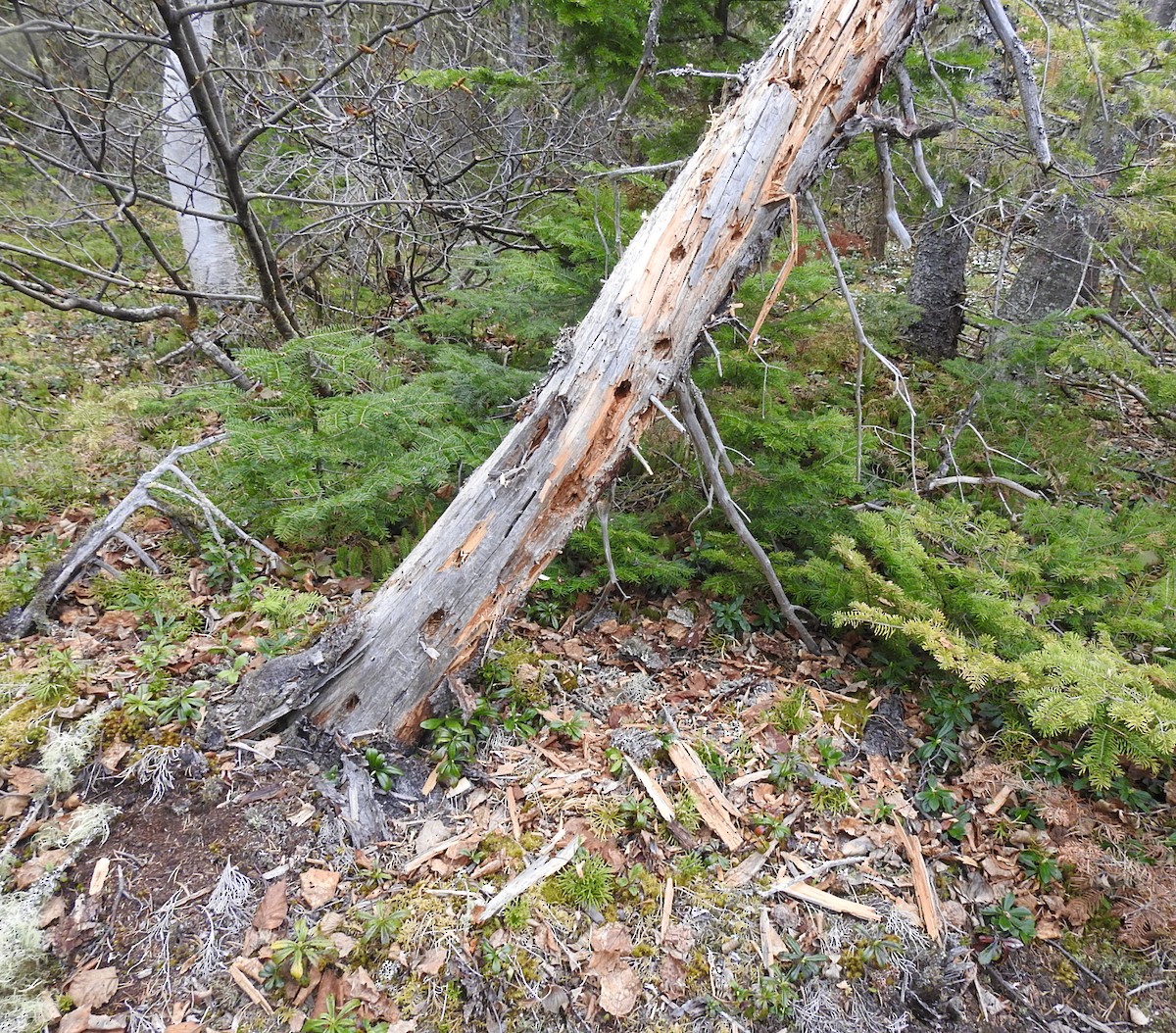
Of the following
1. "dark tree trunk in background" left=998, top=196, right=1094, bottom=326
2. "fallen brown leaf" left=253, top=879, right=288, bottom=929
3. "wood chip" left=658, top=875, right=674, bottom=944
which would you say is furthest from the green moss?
"dark tree trunk in background" left=998, top=196, right=1094, bottom=326

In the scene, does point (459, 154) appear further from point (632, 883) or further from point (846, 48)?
point (632, 883)

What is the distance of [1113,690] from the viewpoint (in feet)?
8.37

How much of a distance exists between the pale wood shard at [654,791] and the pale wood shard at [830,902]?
0.57 metres

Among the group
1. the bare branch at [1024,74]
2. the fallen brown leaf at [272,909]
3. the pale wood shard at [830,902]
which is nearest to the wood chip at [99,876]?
the fallen brown leaf at [272,909]

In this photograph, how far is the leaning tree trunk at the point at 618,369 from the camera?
2645 mm

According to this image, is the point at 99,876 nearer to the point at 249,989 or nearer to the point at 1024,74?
the point at 249,989

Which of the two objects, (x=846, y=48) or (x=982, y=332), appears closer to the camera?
(x=846, y=48)

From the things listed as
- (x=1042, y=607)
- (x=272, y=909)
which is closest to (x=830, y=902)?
(x=1042, y=607)

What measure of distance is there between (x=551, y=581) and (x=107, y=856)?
95.7 inches

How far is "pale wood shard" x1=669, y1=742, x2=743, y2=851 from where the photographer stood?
291cm

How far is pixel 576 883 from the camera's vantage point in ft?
8.64

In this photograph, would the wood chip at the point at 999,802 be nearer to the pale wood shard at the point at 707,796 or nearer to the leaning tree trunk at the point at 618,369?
the pale wood shard at the point at 707,796

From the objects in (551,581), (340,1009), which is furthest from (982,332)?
(340,1009)

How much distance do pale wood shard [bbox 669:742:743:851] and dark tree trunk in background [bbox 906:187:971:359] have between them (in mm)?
5853
